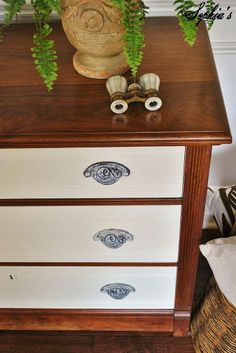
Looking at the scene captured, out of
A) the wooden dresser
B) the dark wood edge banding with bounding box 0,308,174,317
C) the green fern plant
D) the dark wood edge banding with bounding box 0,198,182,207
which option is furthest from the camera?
the dark wood edge banding with bounding box 0,308,174,317

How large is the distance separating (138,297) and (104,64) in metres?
0.64

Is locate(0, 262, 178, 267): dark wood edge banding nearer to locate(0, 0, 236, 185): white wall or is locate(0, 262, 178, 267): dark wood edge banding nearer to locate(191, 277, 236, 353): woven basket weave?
locate(191, 277, 236, 353): woven basket weave

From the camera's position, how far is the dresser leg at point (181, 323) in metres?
1.28

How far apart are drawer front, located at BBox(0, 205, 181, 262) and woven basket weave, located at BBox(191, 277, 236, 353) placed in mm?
216

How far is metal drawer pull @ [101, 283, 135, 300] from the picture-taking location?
1.19 meters

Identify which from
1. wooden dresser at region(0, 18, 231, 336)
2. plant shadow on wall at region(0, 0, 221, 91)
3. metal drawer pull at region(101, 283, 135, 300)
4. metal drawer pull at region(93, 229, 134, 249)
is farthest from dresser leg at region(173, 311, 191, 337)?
plant shadow on wall at region(0, 0, 221, 91)

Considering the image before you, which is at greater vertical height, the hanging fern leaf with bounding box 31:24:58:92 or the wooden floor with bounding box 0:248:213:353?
the hanging fern leaf with bounding box 31:24:58:92

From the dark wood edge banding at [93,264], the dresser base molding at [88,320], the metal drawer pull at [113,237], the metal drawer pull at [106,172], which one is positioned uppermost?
the metal drawer pull at [106,172]

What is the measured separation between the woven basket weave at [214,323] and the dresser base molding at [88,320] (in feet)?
0.28

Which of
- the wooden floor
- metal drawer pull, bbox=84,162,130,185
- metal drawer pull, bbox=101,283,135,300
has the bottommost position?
the wooden floor

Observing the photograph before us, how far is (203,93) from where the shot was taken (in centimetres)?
91

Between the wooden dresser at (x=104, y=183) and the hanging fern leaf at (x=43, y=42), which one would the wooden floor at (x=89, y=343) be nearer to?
the wooden dresser at (x=104, y=183)

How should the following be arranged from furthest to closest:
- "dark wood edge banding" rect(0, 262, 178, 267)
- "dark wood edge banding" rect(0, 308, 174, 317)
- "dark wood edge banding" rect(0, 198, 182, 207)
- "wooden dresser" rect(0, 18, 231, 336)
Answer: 1. "dark wood edge banding" rect(0, 308, 174, 317)
2. "dark wood edge banding" rect(0, 262, 178, 267)
3. "dark wood edge banding" rect(0, 198, 182, 207)
4. "wooden dresser" rect(0, 18, 231, 336)

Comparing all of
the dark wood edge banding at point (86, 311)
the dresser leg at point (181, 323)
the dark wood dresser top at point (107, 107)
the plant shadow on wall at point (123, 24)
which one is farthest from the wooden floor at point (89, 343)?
the plant shadow on wall at point (123, 24)
